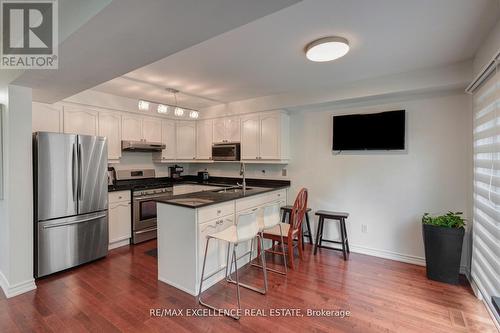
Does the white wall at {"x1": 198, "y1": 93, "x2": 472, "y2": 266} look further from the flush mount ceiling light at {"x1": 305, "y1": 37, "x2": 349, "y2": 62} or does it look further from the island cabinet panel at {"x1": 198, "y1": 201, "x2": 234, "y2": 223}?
the island cabinet panel at {"x1": 198, "y1": 201, "x2": 234, "y2": 223}

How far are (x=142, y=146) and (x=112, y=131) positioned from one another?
51 centimetres

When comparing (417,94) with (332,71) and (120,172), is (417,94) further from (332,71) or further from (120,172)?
(120,172)

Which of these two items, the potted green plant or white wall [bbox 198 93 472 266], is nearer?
the potted green plant

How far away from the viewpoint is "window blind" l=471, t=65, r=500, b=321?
1980mm

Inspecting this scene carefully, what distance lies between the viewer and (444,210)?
10.3ft

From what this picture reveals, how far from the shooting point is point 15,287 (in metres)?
2.51

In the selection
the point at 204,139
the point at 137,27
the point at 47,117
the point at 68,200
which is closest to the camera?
the point at 137,27

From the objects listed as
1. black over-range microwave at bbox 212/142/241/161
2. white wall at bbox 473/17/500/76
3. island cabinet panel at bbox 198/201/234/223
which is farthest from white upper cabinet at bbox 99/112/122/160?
white wall at bbox 473/17/500/76

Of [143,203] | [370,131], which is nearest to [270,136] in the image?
[370,131]

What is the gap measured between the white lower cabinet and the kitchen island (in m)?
1.46

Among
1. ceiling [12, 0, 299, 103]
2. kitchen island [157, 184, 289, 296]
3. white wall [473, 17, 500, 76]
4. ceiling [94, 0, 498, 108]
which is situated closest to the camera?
ceiling [12, 0, 299, 103]

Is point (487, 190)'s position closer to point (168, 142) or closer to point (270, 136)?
point (270, 136)

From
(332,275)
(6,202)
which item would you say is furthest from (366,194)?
(6,202)

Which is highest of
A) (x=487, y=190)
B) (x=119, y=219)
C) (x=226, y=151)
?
(x=226, y=151)
